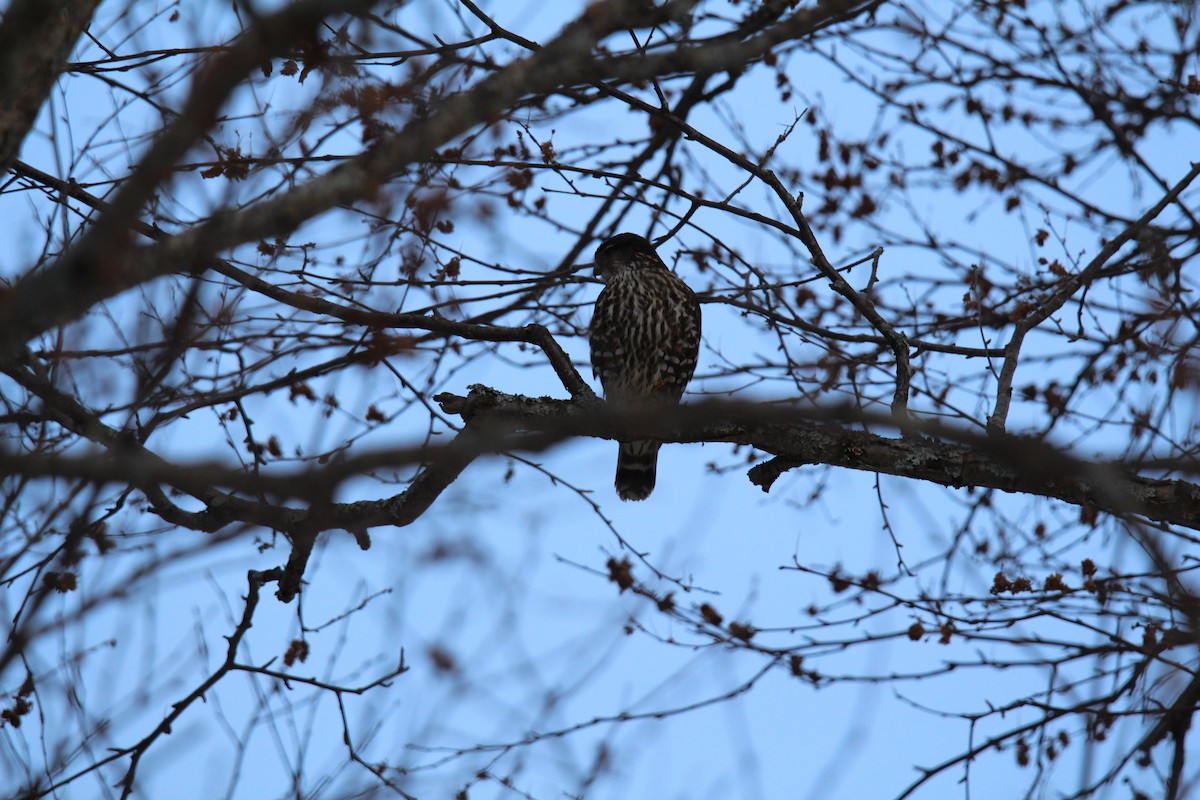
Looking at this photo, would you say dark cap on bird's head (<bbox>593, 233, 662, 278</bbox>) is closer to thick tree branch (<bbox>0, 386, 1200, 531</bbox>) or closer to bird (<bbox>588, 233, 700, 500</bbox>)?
bird (<bbox>588, 233, 700, 500</bbox>)

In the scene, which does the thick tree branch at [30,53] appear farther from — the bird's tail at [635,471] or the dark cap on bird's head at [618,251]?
the bird's tail at [635,471]

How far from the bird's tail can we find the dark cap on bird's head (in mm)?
993

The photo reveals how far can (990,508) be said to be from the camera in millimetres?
5688

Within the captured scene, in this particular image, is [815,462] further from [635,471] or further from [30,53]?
[30,53]

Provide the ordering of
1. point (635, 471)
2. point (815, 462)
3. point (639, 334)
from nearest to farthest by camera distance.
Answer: point (815, 462), point (639, 334), point (635, 471)

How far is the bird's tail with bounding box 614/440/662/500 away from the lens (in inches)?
245

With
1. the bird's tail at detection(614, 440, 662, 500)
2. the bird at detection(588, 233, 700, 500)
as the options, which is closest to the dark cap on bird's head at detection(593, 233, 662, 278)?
the bird at detection(588, 233, 700, 500)

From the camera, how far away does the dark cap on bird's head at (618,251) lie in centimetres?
615

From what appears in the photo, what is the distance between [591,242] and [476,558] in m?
3.78

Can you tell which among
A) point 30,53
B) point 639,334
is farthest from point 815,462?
point 30,53

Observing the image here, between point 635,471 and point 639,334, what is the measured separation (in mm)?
769

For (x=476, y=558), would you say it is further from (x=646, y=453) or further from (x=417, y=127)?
(x=646, y=453)

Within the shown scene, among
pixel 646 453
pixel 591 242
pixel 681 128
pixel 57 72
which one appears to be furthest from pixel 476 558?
pixel 591 242

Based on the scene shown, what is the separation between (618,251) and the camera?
6184 mm
